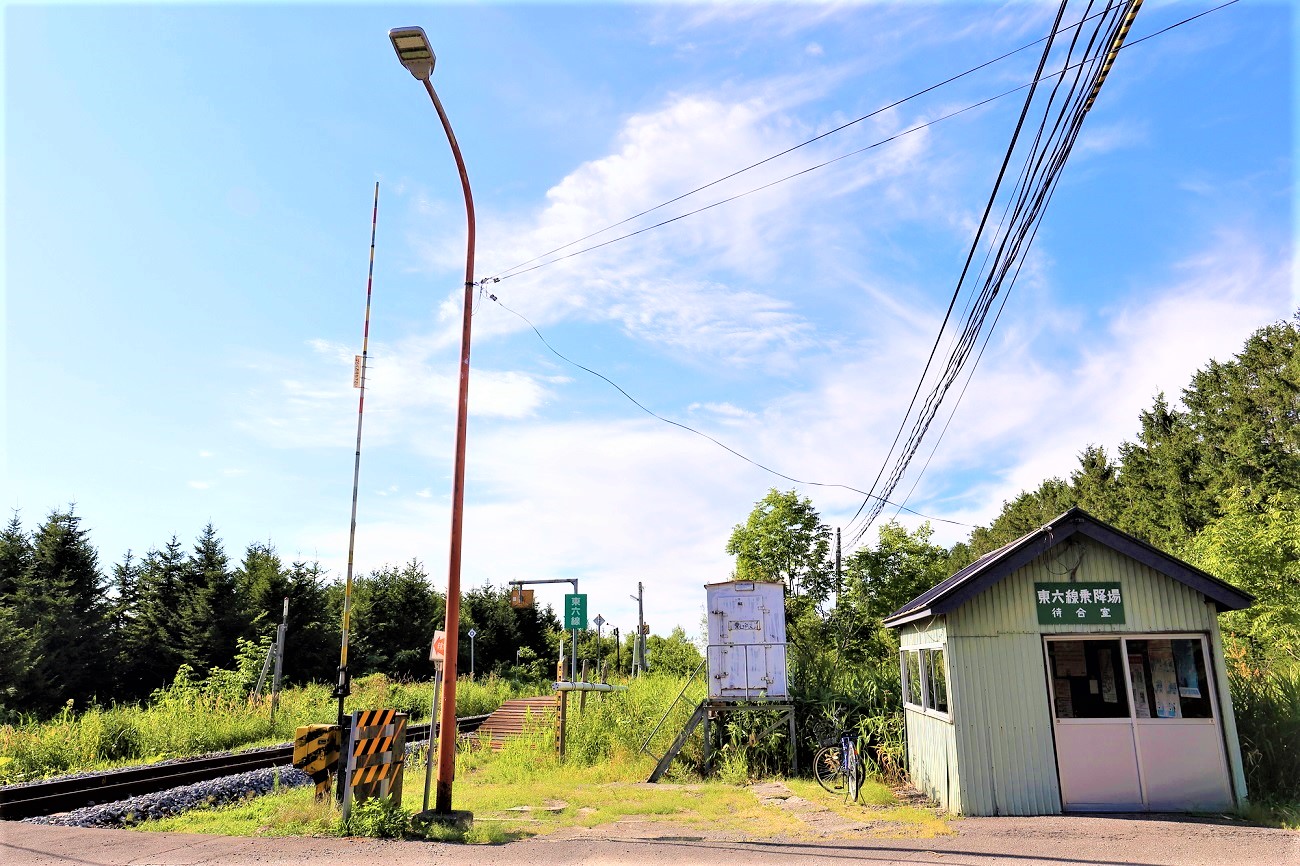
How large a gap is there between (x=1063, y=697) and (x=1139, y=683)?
1.04 m

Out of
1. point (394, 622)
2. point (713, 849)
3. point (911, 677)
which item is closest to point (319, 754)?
point (713, 849)

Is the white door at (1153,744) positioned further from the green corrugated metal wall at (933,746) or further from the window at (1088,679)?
the green corrugated metal wall at (933,746)

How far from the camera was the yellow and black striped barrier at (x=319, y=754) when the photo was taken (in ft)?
33.7

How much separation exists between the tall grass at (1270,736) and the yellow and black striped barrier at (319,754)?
12.5 m

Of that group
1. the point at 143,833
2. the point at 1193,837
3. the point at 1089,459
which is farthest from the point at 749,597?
the point at 1089,459

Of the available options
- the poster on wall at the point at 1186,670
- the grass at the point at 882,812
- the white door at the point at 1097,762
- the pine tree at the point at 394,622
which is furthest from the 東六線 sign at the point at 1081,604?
the pine tree at the point at 394,622

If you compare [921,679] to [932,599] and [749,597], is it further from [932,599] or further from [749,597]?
[749,597]

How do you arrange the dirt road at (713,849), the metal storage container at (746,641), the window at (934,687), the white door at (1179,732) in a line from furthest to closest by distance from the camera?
the metal storage container at (746,641), the window at (934,687), the white door at (1179,732), the dirt road at (713,849)

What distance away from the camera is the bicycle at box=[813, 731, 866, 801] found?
40.0ft

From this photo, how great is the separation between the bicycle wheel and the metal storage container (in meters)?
2.33

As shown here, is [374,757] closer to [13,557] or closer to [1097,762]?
[1097,762]

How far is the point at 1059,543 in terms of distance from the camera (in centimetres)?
1116

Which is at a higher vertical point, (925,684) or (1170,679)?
(1170,679)

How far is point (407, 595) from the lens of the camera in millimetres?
46906
